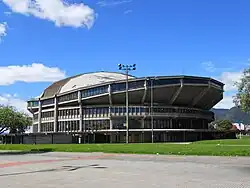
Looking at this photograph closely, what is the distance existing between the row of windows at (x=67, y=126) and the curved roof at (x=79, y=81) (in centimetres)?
1327

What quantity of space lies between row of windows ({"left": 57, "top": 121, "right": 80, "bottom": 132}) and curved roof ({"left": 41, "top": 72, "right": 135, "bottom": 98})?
13.3 metres

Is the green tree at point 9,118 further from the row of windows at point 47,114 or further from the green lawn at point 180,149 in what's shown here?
the row of windows at point 47,114

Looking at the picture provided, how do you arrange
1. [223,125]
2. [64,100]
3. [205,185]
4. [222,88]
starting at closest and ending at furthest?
[205,185] → [64,100] → [222,88] → [223,125]

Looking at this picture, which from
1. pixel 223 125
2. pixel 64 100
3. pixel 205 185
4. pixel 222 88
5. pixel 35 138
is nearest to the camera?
pixel 205 185

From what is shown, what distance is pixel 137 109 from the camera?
115 metres

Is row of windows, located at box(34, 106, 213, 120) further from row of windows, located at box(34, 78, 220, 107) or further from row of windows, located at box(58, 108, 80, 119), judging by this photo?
row of windows, located at box(34, 78, 220, 107)

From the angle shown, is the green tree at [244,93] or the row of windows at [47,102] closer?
the green tree at [244,93]

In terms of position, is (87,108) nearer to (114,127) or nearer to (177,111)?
(114,127)

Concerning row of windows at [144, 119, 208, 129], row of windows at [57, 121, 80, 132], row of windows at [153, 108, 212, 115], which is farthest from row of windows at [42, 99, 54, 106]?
row of windows at [153, 108, 212, 115]

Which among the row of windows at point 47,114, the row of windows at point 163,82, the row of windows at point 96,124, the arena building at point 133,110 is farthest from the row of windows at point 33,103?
the row of windows at point 163,82

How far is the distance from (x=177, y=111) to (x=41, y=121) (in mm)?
46399

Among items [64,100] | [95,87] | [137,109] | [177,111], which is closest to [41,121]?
[64,100]

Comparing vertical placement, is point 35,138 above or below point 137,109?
below

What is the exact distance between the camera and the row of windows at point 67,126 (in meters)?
118
